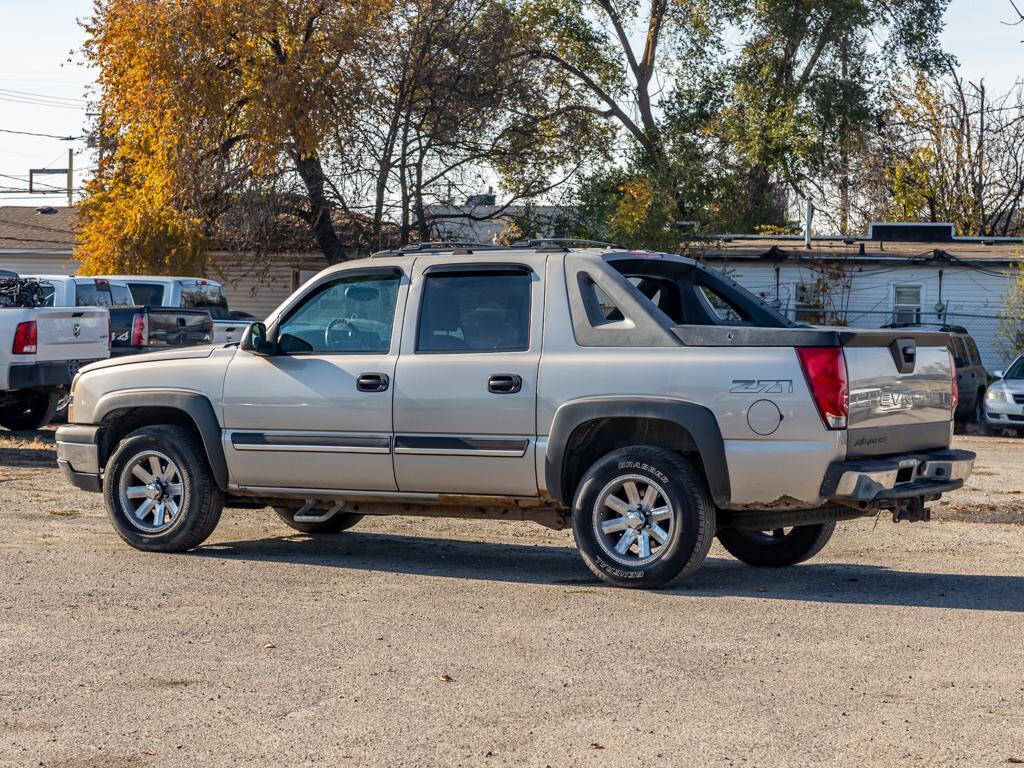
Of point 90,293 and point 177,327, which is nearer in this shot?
point 177,327

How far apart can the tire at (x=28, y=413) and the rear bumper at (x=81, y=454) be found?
344 inches

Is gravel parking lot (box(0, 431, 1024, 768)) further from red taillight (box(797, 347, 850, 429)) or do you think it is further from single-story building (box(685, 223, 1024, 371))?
single-story building (box(685, 223, 1024, 371))

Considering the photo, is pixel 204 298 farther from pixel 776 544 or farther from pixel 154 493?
pixel 776 544

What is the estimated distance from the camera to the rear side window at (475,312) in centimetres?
824

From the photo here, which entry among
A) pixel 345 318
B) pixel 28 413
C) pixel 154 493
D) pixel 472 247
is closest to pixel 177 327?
pixel 28 413

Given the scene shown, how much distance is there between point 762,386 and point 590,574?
182 cm

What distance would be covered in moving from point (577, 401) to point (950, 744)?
3.38m

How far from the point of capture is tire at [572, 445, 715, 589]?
762cm

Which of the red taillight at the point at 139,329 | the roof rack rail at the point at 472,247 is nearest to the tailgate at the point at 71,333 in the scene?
the red taillight at the point at 139,329

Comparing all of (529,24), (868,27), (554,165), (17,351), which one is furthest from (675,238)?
(17,351)

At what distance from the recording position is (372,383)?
8391mm

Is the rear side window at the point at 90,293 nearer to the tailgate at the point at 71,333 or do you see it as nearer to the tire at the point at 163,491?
the tailgate at the point at 71,333

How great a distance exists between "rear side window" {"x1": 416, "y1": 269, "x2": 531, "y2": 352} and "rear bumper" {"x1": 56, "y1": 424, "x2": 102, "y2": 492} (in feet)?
8.06

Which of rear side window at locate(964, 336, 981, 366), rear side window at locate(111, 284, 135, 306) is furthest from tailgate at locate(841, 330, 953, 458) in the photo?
rear side window at locate(964, 336, 981, 366)
